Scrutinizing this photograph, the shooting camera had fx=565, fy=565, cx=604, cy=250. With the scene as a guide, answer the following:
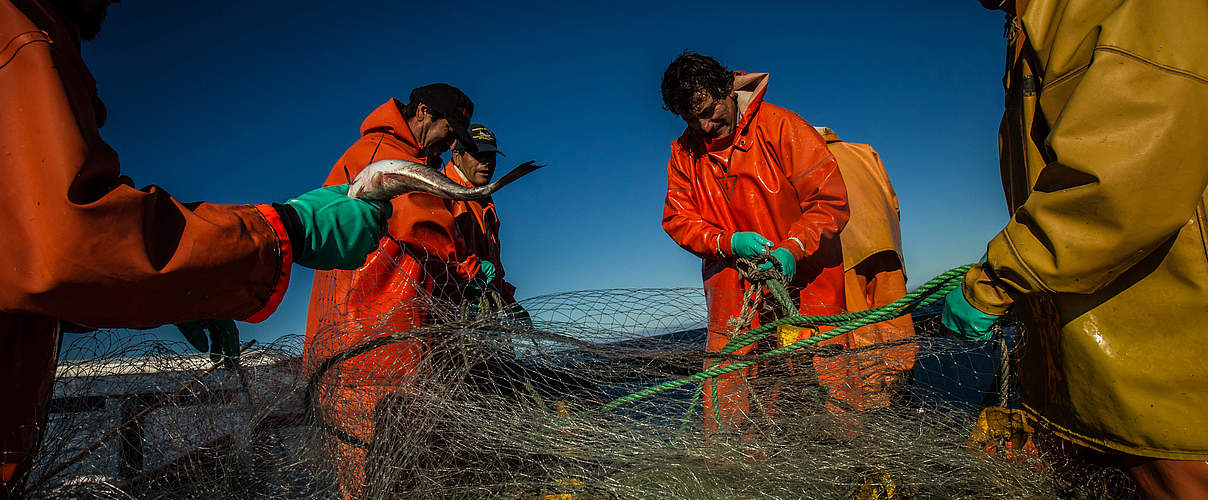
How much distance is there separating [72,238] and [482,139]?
12.3 feet

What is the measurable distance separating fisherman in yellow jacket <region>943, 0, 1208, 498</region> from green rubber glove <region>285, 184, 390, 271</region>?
1.75 m

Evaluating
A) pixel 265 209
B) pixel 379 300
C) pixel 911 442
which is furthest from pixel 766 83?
pixel 265 209

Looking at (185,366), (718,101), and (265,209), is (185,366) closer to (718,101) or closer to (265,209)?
(265,209)

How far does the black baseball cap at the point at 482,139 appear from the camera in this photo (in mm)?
4602

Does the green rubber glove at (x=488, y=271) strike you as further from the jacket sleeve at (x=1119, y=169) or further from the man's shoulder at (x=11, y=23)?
the jacket sleeve at (x=1119, y=169)

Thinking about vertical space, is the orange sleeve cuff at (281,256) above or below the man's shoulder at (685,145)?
below

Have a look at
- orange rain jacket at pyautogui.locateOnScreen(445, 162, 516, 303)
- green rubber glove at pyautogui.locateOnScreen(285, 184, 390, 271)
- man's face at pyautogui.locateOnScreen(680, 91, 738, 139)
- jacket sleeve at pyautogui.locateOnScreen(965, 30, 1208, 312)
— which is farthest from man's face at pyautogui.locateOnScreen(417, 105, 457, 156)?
jacket sleeve at pyautogui.locateOnScreen(965, 30, 1208, 312)

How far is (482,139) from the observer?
4637mm

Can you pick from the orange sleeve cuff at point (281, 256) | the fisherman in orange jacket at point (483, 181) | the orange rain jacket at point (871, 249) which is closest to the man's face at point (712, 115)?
the orange rain jacket at point (871, 249)

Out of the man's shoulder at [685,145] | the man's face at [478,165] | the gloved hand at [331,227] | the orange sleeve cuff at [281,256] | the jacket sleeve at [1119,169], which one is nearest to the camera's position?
the jacket sleeve at [1119,169]

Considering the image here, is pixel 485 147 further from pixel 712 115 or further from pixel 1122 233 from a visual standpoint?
pixel 1122 233

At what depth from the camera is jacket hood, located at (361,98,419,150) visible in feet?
10.8

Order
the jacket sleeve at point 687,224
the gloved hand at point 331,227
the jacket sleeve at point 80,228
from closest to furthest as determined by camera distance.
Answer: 1. the jacket sleeve at point 80,228
2. the gloved hand at point 331,227
3. the jacket sleeve at point 687,224

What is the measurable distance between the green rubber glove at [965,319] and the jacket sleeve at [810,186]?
1165mm
